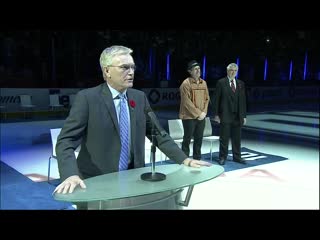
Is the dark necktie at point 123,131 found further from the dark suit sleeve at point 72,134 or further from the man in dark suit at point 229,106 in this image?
the man in dark suit at point 229,106

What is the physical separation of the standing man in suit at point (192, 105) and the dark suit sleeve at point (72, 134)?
3640 mm

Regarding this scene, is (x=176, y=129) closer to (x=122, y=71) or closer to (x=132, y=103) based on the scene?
(x=132, y=103)

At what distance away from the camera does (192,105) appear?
5480mm

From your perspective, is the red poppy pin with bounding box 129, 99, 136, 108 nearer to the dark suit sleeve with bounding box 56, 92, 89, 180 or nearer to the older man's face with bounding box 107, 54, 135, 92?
the older man's face with bounding box 107, 54, 135, 92

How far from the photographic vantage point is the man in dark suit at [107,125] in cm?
189

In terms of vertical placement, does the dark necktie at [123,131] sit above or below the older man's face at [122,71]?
below

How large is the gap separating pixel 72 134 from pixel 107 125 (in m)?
0.18

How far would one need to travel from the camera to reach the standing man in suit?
5.48m

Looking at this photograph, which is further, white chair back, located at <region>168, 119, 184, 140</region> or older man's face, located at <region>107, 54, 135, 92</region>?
white chair back, located at <region>168, 119, 184, 140</region>

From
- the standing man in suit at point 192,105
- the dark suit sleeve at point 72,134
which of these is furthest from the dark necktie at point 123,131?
the standing man in suit at point 192,105

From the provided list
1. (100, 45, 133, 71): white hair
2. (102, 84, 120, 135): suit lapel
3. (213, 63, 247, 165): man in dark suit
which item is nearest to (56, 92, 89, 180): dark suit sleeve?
(102, 84, 120, 135): suit lapel

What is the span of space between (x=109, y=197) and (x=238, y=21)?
3860 millimetres

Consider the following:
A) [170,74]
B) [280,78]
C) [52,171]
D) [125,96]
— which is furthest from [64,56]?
[125,96]

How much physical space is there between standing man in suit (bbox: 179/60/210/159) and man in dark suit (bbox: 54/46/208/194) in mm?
3439
